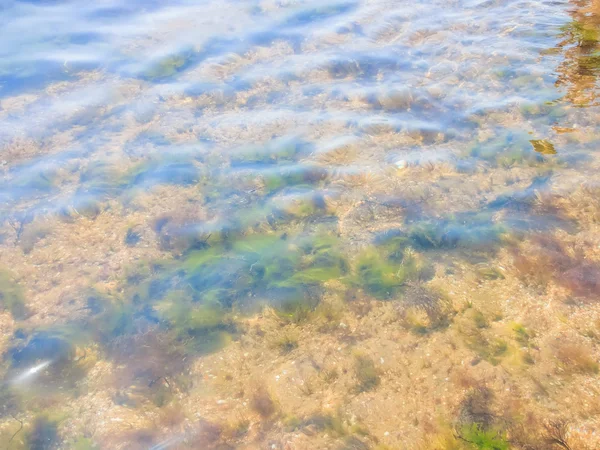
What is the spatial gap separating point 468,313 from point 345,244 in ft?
3.78

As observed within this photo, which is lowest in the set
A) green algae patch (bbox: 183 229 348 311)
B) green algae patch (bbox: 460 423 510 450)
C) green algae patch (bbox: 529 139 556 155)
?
green algae patch (bbox: 460 423 510 450)

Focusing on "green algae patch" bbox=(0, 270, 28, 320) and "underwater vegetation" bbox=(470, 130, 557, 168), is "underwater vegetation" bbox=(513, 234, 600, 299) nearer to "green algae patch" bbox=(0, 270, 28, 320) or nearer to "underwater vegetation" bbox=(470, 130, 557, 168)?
"underwater vegetation" bbox=(470, 130, 557, 168)

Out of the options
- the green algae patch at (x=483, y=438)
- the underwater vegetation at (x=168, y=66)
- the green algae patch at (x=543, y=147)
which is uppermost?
the underwater vegetation at (x=168, y=66)

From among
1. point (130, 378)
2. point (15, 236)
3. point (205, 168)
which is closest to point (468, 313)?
point (130, 378)

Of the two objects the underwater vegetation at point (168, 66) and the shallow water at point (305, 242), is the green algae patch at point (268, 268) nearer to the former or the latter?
the shallow water at point (305, 242)

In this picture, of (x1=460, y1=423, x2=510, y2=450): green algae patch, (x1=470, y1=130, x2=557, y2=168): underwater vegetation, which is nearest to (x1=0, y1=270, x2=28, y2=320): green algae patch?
(x1=460, y1=423, x2=510, y2=450): green algae patch

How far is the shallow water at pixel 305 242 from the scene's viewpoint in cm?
269

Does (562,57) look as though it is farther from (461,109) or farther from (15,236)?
(15,236)

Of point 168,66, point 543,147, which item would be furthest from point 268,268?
point 168,66

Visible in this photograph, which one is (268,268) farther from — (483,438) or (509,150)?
(509,150)

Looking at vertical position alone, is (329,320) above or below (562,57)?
below

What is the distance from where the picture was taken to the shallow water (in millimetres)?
2691

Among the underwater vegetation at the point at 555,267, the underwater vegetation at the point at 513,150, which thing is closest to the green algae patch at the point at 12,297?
the underwater vegetation at the point at 555,267

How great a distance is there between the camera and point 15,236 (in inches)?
160
